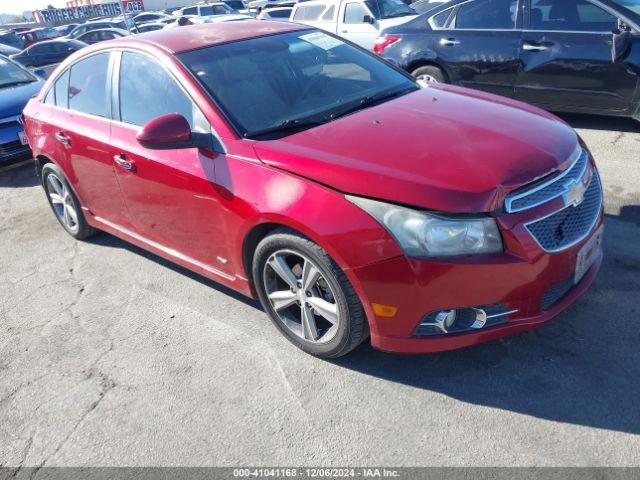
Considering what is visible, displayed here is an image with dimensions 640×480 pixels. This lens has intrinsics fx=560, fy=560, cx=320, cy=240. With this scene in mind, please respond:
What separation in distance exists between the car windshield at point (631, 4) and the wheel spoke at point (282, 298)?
17.0 ft

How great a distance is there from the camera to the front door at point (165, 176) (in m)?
3.28

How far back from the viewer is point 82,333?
3.69 m

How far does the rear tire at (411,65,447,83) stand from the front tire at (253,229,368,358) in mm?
4835

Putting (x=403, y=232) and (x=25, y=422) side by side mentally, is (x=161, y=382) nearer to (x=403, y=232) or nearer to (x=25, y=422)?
(x=25, y=422)

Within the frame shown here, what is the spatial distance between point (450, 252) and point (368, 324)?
0.60m

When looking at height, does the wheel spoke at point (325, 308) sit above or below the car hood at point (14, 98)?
below

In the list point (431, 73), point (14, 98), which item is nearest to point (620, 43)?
point (431, 73)

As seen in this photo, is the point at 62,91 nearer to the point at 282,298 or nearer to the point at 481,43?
the point at 282,298

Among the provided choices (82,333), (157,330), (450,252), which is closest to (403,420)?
(450,252)

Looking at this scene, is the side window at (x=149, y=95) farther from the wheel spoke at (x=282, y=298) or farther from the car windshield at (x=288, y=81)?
the wheel spoke at (x=282, y=298)

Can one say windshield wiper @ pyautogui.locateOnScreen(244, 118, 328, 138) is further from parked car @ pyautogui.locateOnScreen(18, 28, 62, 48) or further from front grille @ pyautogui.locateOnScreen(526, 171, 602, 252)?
parked car @ pyautogui.locateOnScreen(18, 28, 62, 48)

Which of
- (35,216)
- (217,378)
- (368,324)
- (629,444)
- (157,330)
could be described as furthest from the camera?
(35,216)

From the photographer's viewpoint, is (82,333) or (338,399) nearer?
(338,399)

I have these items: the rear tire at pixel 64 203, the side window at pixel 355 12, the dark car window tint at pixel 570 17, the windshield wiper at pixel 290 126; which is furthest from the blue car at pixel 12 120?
the dark car window tint at pixel 570 17
